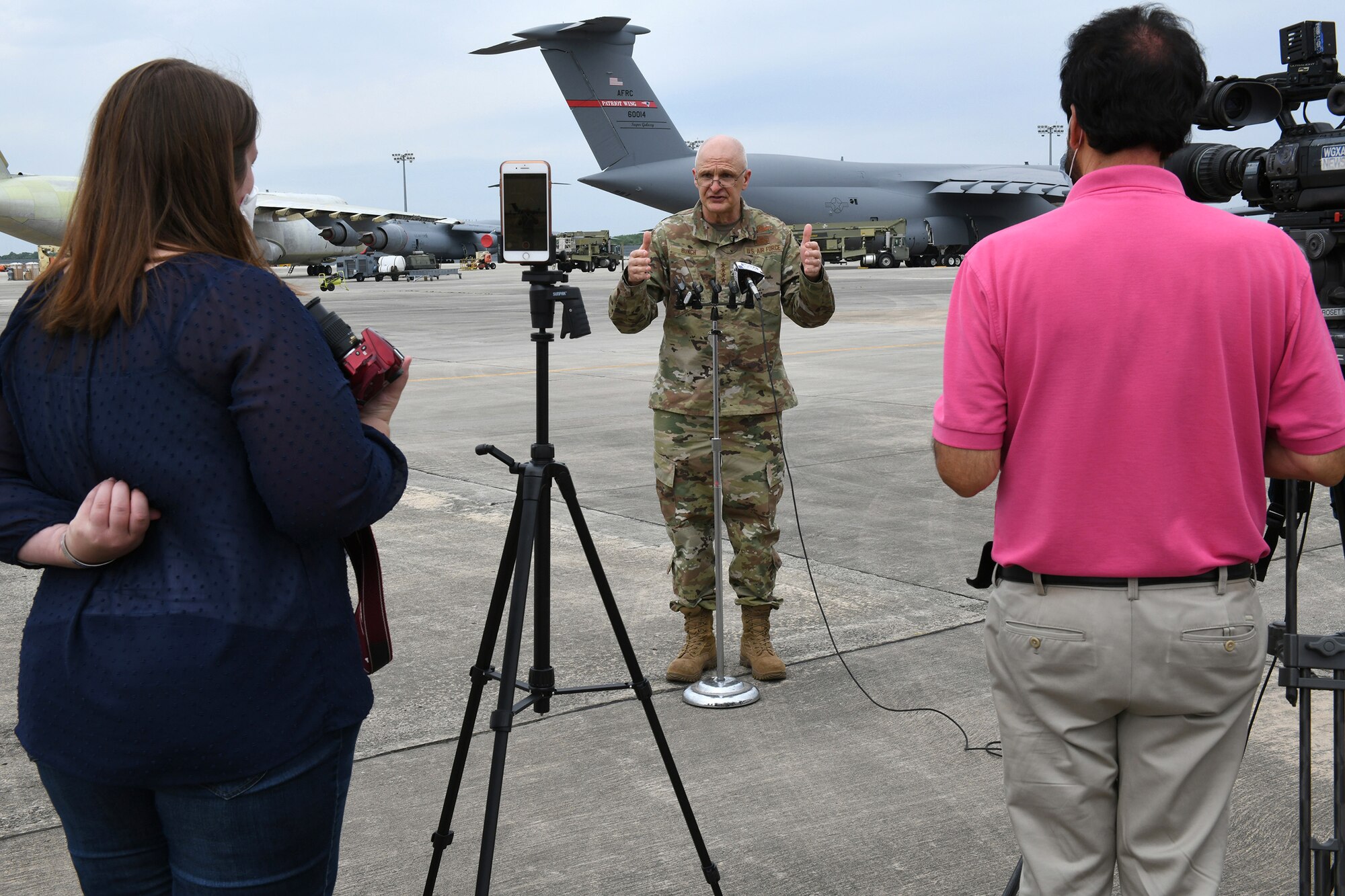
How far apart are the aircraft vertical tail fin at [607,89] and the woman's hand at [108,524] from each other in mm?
36055

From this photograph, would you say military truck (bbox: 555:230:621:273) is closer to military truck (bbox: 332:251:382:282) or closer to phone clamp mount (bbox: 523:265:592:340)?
military truck (bbox: 332:251:382:282)

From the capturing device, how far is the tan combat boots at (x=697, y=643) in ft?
14.8

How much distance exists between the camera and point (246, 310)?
5.26ft

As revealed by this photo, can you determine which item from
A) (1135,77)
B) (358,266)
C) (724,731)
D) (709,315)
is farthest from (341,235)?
(1135,77)

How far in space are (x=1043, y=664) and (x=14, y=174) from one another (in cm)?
3826

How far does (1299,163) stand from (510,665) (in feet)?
6.44

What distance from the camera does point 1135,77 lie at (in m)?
1.80

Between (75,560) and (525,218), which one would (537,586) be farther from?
(75,560)

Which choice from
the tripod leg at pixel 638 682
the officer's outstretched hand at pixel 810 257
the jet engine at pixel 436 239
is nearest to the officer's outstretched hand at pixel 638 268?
the officer's outstretched hand at pixel 810 257

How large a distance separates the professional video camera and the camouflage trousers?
2173 millimetres

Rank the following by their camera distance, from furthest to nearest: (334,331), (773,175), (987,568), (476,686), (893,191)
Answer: (893,191) < (773,175) < (476,686) < (987,568) < (334,331)

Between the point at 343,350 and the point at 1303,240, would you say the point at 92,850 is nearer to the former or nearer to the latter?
the point at 343,350

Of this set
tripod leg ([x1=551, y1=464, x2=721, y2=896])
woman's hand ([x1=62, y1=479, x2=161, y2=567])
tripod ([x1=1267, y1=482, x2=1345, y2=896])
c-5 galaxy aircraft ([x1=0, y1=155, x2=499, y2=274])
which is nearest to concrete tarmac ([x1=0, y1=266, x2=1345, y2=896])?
tripod leg ([x1=551, y1=464, x2=721, y2=896])

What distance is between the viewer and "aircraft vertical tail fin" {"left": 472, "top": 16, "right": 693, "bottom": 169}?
36.3 m
